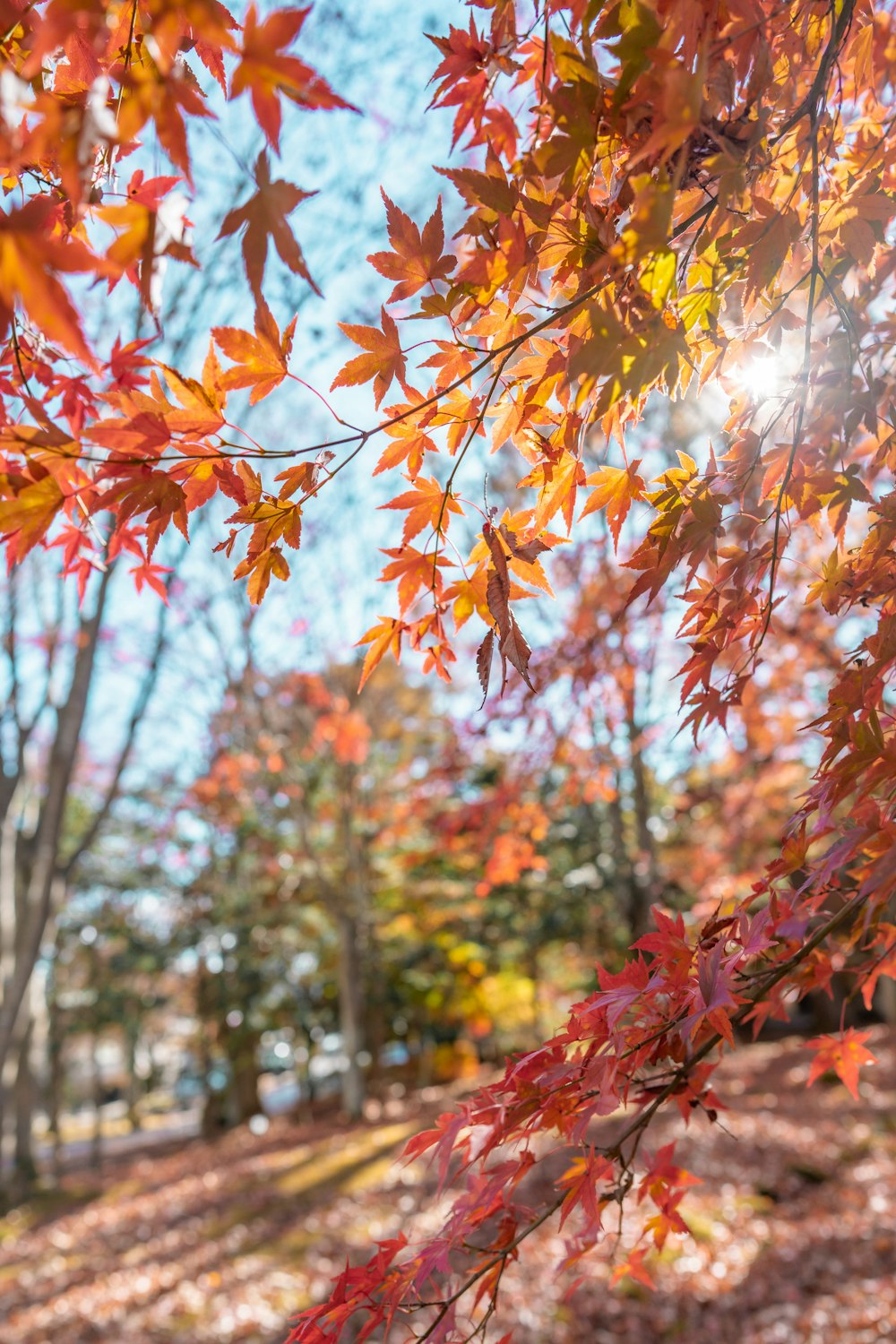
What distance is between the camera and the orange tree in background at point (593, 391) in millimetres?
958

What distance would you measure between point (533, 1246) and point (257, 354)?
591cm

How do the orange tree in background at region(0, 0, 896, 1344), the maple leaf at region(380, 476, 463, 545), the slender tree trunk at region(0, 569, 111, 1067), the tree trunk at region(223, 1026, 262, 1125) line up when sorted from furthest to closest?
the tree trunk at region(223, 1026, 262, 1125)
the slender tree trunk at region(0, 569, 111, 1067)
the maple leaf at region(380, 476, 463, 545)
the orange tree in background at region(0, 0, 896, 1344)

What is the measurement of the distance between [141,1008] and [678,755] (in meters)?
12.4

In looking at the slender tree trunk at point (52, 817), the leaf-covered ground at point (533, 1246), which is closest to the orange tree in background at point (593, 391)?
the leaf-covered ground at point (533, 1246)

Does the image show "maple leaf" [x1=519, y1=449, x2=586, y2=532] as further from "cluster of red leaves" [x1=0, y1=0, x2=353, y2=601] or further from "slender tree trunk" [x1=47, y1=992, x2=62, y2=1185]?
"slender tree trunk" [x1=47, y1=992, x2=62, y2=1185]

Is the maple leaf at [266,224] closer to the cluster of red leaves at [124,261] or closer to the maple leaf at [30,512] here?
the cluster of red leaves at [124,261]

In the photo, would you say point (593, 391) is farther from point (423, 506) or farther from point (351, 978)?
point (351, 978)

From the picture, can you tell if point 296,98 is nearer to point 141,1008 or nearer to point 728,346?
point 728,346

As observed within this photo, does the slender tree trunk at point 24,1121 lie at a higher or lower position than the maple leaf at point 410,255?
lower

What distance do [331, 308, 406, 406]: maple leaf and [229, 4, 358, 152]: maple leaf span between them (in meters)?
0.33

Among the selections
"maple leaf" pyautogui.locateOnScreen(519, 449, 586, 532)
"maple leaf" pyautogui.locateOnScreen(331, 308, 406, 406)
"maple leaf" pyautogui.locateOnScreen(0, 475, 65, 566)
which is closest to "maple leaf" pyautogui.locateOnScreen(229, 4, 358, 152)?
"maple leaf" pyautogui.locateOnScreen(331, 308, 406, 406)

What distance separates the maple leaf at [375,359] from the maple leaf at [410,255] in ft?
0.13

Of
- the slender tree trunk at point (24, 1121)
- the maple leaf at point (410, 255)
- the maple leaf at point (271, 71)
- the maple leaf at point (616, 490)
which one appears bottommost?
the slender tree trunk at point (24, 1121)

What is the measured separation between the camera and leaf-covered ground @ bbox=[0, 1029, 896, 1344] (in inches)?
172
